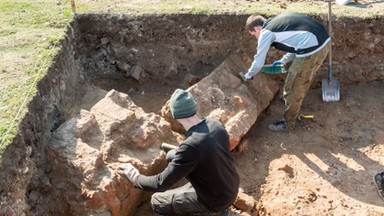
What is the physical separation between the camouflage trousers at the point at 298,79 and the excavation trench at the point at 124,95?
0.48 metres

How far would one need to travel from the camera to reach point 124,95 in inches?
223

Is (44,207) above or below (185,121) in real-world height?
below

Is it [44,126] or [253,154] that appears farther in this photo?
[253,154]

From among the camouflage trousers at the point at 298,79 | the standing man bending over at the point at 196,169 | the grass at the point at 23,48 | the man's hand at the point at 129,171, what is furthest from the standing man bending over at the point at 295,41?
the grass at the point at 23,48

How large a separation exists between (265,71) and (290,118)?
825 millimetres

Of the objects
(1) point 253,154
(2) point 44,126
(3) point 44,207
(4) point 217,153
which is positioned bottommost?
(1) point 253,154

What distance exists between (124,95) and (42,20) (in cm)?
235

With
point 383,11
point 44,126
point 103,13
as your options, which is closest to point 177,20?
point 103,13

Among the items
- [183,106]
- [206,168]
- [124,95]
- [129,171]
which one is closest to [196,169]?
[206,168]

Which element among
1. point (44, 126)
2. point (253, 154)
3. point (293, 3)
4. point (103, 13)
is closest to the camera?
point (44, 126)

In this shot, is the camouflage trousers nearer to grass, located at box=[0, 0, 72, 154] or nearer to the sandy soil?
the sandy soil

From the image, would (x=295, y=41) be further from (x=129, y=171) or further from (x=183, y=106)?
(x=129, y=171)

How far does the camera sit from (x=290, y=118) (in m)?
6.61

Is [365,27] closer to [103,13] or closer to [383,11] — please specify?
[383,11]
